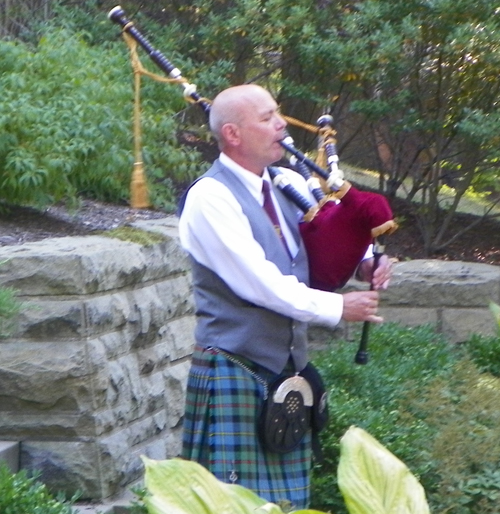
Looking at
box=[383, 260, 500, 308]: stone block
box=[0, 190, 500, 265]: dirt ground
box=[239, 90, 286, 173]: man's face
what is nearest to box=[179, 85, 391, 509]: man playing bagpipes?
box=[239, 90, 286, 173]: man's face

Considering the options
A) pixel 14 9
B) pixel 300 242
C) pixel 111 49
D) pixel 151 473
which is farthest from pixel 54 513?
pixel 14 9

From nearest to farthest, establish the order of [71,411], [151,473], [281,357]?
[151,473] → [281,357] → [71,411]

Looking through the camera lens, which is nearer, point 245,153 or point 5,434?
point 245,153

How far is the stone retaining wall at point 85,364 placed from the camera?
143 inches

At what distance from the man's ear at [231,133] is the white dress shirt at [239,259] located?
0.14 meters

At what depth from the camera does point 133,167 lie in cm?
475

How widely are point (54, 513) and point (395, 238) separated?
15.4 feet

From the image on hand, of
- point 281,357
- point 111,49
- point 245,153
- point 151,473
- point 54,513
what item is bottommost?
point 54,513

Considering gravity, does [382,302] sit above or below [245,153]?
below

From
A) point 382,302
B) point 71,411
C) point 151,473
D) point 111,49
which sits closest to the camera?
point 151,473

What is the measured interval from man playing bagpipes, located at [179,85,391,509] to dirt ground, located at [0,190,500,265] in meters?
1.33

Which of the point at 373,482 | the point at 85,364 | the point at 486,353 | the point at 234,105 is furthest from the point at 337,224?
the point at 486,353

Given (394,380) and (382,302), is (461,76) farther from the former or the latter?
(394,380)

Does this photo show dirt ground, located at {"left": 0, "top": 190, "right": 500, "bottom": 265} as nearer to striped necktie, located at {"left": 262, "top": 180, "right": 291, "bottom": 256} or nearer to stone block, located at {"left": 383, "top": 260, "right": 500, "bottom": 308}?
stone block, located at {"left": 383, "top": 260, "right": 500, "bottom": 308}
